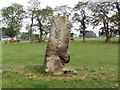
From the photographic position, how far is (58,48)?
6645 millimetres

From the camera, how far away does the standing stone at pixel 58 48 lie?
646cm

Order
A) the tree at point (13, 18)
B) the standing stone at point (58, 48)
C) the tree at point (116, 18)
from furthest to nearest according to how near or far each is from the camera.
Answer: the tree at point (13, 18), the tree at point (116, 18), the standing stone at point (58, 48)

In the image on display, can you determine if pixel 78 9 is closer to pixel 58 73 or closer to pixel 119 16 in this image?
pixel 119 16

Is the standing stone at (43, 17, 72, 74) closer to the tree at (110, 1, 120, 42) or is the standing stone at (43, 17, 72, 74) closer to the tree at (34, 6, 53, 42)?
the tree at (110, 1, 120, 42)

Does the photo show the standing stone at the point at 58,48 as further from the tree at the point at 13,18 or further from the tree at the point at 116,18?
the tree at the point at 13,18

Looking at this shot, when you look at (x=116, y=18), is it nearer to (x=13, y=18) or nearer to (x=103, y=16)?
(x=103, y=16)

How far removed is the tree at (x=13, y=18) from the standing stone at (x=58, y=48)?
35.1 meters

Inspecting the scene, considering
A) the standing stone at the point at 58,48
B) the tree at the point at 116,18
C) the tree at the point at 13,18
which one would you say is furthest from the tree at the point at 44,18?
the standing stone at the point at 58,48

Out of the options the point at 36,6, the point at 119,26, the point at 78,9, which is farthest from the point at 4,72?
the point at 36,6

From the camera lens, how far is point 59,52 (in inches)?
261

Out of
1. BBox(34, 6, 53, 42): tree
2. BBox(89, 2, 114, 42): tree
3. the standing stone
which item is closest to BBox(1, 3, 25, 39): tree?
BBox(34, 6, 53, 42): tree

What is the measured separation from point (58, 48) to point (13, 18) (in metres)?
37.7

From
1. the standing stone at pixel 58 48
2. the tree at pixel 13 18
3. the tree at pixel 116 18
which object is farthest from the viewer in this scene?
the tree at pixel 13 18

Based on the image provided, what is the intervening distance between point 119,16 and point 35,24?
736 inches
